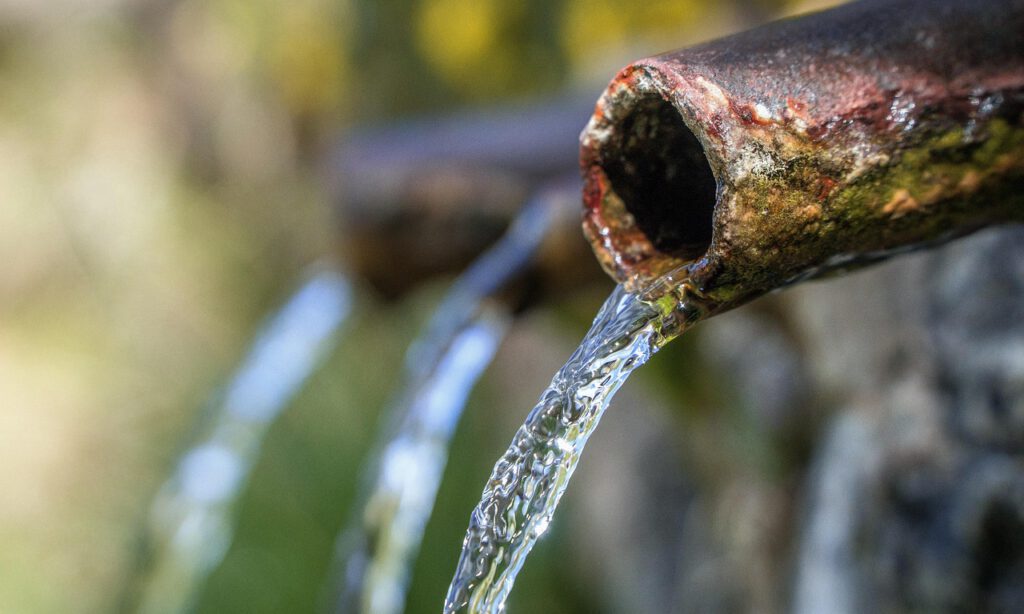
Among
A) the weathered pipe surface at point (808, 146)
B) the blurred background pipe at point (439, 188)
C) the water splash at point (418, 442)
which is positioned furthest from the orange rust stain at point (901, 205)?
the blurred background pipe at point (439, 188)

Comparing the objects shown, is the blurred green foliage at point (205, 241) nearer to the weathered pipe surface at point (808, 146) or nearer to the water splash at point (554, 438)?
the water splash at point (554, 438)

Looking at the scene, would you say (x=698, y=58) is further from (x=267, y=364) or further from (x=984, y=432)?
(x=267, y=364)

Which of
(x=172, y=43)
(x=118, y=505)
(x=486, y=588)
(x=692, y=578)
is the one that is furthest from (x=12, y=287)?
(x=486, y=588)

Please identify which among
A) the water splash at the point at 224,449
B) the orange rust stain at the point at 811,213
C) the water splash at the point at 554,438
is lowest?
the water splash at the point at 554,438

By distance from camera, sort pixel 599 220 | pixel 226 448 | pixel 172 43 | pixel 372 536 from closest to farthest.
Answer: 1. pixel 599 220
2. pixel 372 536
3. pixel 226 448
4. pixel 172 43

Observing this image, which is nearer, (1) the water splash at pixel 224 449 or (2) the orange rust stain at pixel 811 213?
(2) the orange rust stain at pixel 811 213

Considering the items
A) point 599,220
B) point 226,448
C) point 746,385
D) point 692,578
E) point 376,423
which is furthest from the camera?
point 376,423

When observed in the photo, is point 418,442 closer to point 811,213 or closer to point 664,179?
point 664,179

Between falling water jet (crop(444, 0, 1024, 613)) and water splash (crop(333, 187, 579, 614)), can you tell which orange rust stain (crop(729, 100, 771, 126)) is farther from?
water splash (crop(333, 187, 579, 614))

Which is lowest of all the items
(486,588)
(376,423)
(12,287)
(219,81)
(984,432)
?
(486,588)
